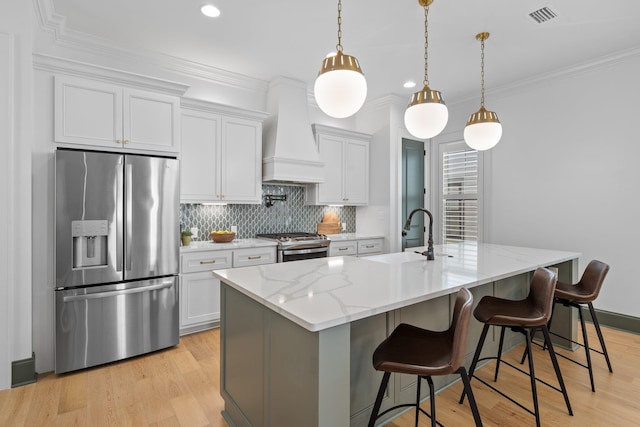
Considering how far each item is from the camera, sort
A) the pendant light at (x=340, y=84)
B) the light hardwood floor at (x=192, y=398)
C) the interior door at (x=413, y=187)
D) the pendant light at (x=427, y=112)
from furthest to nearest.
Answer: the interior door at (x=413, y=187) → the pendant light at (x=427, y=112) → the light hardwood floor at (x=192, y=398) → the pendant light at (x=340, y=84)

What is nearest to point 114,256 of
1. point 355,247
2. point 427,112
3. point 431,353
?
point 431,353

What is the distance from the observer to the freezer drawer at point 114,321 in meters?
2.54

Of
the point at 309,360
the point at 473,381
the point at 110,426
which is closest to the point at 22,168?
the point at 110,426

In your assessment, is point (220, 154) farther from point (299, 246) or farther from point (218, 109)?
point (299, 246)

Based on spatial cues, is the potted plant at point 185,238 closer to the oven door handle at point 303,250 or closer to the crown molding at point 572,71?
the oven door handle at point 303,250

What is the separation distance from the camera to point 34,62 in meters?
2.50

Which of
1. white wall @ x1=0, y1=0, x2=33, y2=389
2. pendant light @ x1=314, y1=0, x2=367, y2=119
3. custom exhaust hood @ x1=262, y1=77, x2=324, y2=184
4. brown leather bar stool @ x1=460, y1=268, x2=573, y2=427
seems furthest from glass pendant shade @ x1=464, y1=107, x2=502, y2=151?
white wall @ x1=0, y1=0, x2=33, y2=389

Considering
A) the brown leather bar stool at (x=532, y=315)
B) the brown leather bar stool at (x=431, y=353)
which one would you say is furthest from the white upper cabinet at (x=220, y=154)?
the brown leather bar stool at (x=532, y=315)

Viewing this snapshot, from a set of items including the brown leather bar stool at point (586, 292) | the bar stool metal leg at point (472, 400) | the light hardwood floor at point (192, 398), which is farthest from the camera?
the brown leather bar stool at point (586, 292)

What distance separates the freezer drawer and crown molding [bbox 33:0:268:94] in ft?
7.56

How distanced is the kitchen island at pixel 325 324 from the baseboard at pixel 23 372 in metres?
1.56

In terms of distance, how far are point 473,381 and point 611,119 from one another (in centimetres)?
324

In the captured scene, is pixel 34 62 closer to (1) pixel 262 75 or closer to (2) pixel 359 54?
(1) pixel 262 75

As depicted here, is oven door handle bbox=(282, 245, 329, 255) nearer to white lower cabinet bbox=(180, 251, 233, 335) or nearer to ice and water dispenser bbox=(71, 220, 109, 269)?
white lower cabinet bbox=(180, 251, 233, 335)
